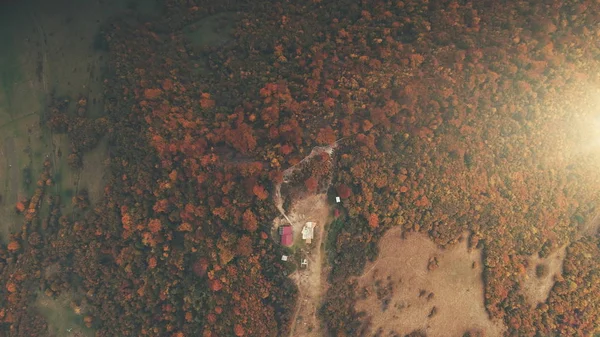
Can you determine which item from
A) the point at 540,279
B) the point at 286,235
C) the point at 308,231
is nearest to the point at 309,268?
the point at 308,231

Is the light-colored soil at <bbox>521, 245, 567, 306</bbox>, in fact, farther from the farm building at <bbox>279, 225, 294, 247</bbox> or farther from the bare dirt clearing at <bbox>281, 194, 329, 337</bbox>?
the farm building at <bbox>279, 225, 294, 247</bbox>

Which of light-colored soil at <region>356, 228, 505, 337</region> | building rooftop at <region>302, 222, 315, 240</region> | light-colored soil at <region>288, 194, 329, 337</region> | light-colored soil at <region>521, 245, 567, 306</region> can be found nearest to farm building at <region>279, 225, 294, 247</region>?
light-colored soil at <region>288, 194, 329, 337</region>

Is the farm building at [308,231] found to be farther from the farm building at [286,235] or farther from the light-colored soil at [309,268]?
the farm building at [286,235]

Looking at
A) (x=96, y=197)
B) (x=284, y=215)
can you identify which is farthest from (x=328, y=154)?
(x=96, y=197)

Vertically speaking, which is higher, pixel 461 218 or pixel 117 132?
pixel 117 132

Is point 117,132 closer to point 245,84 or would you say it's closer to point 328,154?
point 245,84

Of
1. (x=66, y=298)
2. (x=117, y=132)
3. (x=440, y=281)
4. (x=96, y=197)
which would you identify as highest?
(x=117, y=132)
